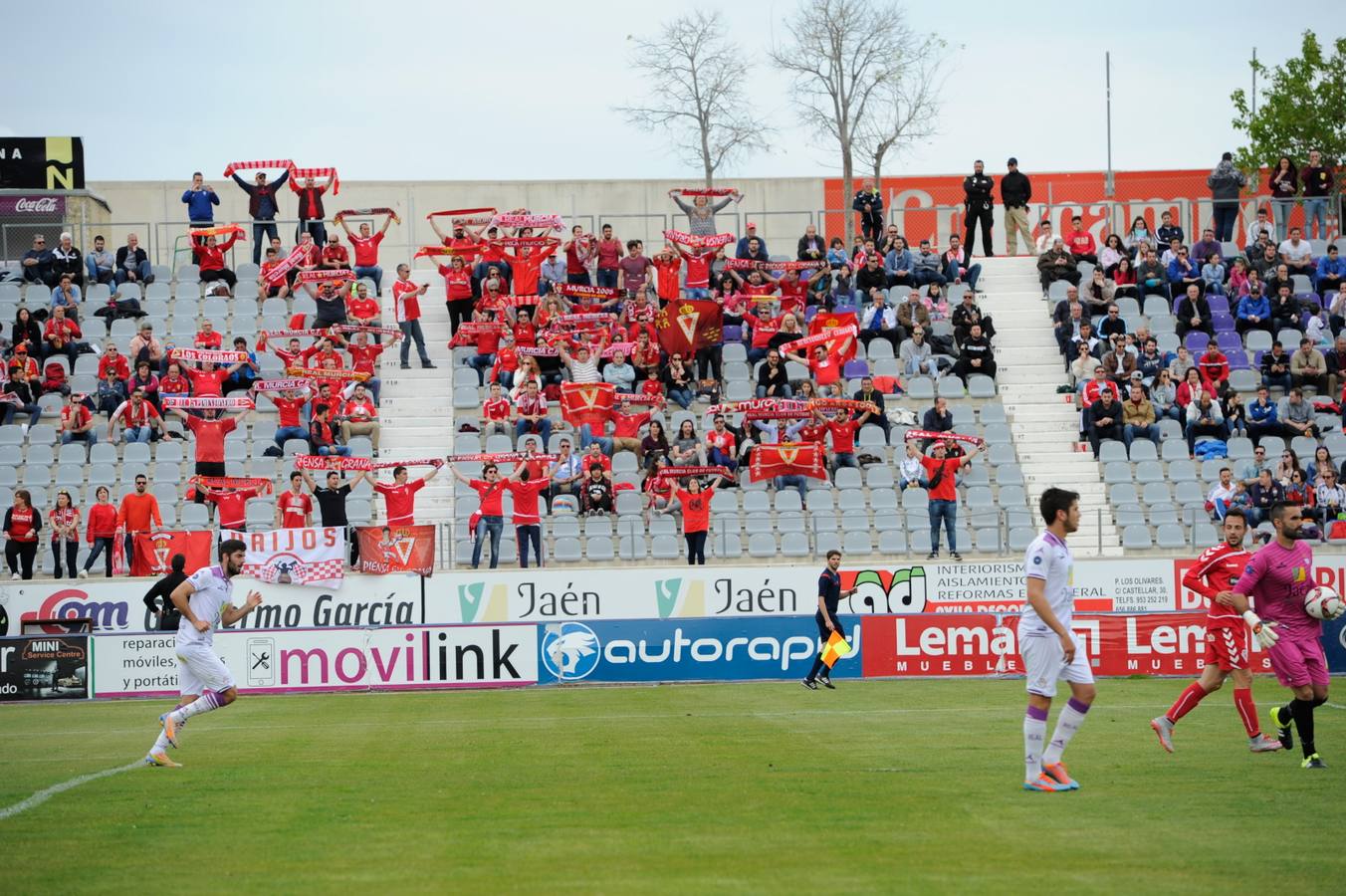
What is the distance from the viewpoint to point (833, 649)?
21.7 meters

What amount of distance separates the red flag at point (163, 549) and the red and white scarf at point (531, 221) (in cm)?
1125

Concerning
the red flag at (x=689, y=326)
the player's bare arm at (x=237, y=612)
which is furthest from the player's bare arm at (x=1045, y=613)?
the red flag at (x=689, y=326)

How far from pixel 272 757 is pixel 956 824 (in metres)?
7.17

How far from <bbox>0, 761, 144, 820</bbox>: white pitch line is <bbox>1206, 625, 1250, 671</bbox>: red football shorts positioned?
9616 mm

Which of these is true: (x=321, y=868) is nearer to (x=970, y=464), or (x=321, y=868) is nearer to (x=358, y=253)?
(x=970, y=464)

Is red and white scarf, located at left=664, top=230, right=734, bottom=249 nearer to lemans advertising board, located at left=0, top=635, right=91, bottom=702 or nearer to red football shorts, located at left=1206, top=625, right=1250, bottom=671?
lemans advertising board, located at left=0, top=635, right=91, bottom=702

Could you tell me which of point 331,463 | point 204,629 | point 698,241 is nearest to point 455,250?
point 698,241

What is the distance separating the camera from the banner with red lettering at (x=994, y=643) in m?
23.6

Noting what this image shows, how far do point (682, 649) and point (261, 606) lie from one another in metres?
7.18

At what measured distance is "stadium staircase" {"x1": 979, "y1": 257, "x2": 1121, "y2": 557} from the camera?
28375 mm

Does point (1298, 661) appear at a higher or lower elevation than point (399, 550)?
lower

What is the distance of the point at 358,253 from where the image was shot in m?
34.2

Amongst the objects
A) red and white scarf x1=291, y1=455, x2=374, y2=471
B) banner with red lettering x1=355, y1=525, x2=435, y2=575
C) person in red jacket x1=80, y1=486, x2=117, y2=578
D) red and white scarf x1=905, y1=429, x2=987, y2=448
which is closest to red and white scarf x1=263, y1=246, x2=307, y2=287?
red and white scarf x1=291, y1=455, x2=374, y2=471

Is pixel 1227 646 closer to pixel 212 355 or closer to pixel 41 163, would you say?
pixel 212 355
